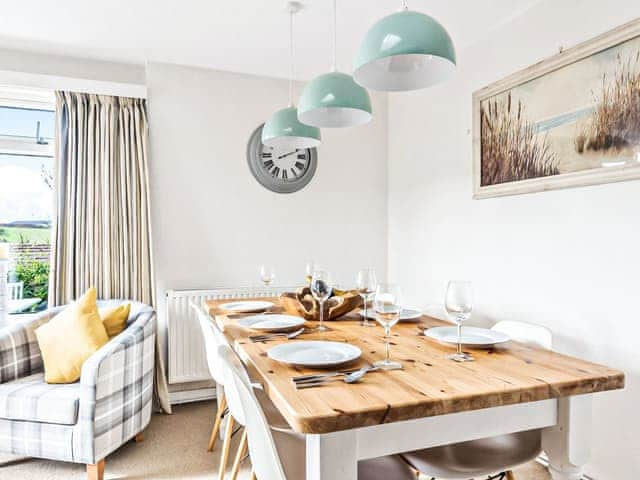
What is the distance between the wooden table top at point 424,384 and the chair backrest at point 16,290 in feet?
7.78

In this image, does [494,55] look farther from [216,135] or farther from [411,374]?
[411,374]

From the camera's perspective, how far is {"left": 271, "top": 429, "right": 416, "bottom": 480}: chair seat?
Result: 1.29m

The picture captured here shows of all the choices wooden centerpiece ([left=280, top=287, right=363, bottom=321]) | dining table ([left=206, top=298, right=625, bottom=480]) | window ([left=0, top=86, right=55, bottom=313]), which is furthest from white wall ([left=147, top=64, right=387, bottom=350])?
dining table ([left=206, top=298, right=625, bottom=480])

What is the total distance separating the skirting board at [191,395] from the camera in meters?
3.12

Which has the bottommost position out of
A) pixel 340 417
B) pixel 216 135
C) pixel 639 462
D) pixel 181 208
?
pixel 639 462

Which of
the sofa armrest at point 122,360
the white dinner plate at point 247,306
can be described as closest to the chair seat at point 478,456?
the white dinner plate at point 247,306

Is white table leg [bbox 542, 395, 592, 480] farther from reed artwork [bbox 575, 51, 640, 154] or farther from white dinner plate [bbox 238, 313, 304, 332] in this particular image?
reed artwork [bbox 575, 51, 640, 154]

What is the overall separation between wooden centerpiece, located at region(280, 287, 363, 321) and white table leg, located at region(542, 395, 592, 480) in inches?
38.8

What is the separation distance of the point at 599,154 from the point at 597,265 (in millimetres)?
514

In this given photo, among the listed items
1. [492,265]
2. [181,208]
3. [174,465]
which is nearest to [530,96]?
[492,265]

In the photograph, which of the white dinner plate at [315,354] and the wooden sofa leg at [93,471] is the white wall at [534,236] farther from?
the wooden sofa leg at [93,471]

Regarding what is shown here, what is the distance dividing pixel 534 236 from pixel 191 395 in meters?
2.52

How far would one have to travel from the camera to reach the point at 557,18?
2234 mm

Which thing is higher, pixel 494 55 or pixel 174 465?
pixel 494 55
